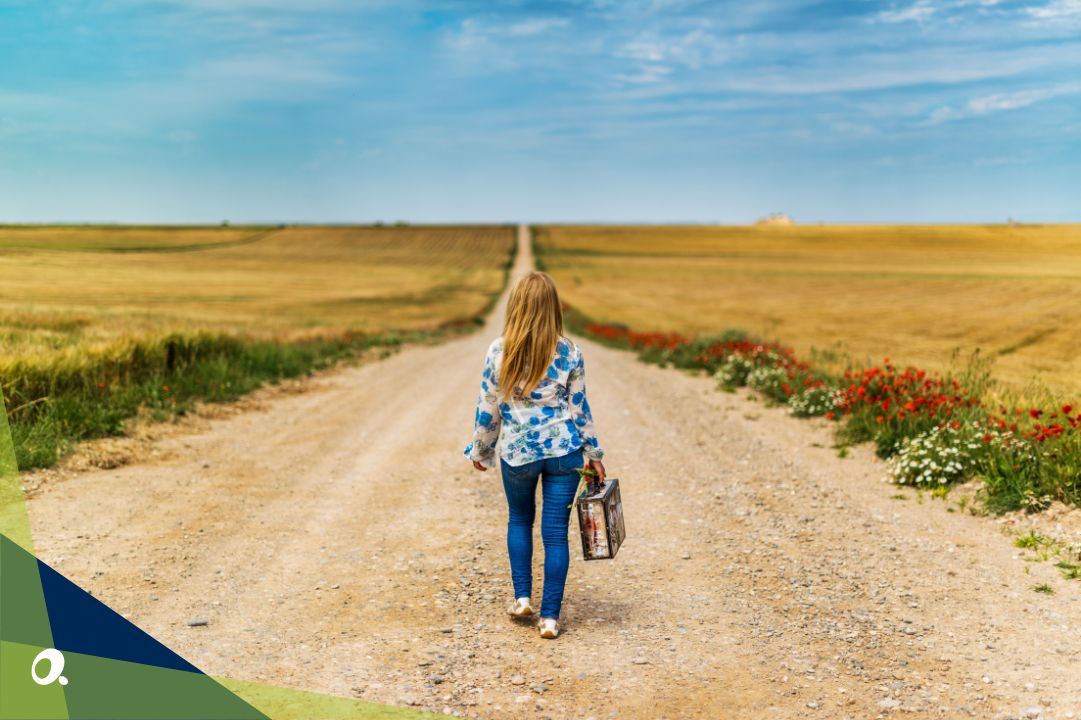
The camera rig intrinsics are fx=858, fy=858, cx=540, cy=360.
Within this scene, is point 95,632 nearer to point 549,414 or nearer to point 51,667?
point 51,667

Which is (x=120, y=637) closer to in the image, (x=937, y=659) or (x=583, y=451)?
(x=583, y=451)

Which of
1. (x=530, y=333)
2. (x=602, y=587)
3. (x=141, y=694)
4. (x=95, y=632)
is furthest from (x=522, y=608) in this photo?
(x=95, y=632)

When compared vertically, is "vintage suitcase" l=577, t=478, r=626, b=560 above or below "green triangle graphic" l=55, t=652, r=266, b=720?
above

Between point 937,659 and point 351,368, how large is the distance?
1695 cm

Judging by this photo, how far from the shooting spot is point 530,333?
5352 mm

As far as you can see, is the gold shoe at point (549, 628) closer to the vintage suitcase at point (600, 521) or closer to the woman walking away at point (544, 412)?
the woman walking away at point (544, 412)

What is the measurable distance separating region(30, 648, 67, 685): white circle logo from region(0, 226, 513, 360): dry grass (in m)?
7.76

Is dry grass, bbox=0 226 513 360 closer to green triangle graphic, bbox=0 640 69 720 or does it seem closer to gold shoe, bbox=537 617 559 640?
green triangle graphic, bbox=0 640 69 720

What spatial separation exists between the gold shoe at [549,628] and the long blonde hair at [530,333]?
1.44m

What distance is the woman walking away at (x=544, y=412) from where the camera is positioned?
5359 mm

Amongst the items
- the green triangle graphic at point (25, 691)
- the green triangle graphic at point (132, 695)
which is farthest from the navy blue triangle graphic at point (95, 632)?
the green triangle graphic at point (25, 691)

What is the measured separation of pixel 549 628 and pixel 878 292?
1735 inches

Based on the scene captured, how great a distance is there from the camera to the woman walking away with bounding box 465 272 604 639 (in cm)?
536

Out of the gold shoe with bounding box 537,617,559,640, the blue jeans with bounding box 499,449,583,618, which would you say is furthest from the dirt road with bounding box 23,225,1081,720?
the blue jeans with bounding box 499,449,583,618
